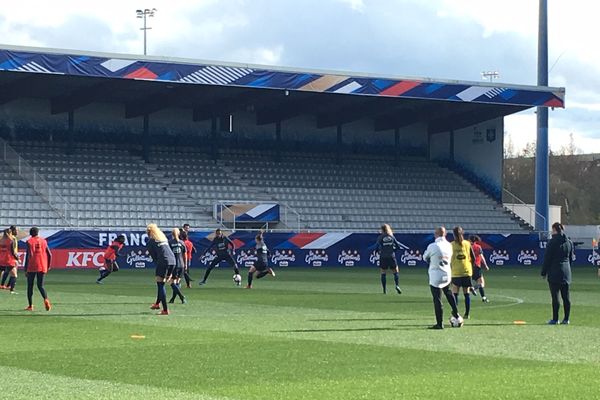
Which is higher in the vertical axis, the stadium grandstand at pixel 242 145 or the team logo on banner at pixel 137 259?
the stadium grandstand at pixel 242 145

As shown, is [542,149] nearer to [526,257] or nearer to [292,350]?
[526,257]

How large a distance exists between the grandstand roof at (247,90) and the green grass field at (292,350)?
22.3 metres

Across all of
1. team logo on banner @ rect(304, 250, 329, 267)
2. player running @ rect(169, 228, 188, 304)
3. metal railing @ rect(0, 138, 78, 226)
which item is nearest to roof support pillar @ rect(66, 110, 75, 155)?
metal railing @ rect(0, 138, 78, 226)

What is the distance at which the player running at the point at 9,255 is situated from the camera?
31.1 meters

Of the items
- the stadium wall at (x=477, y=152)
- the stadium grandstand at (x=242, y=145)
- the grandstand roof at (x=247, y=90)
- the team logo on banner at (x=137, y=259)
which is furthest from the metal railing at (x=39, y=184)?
the stadium wall at (x=477, y=152)

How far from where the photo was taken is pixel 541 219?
200 ft

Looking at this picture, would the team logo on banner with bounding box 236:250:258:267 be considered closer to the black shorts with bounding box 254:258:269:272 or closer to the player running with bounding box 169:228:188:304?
the black shorts with bounding box 254:258:269:272

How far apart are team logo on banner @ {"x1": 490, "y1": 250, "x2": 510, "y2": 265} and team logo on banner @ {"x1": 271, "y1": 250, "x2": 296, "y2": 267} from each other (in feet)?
34.4

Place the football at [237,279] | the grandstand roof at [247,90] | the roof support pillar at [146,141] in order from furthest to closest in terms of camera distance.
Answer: the roof support pillar at [146,141] → the grandstand roof at [247,90] → the football at [237,279]

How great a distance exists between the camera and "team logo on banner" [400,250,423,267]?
54781 mm

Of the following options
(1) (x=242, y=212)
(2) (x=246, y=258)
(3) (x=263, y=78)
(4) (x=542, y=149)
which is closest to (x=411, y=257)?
(1) (x=242, y=212)

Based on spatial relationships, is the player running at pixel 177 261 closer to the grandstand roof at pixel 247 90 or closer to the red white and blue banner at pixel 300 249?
the red white and blue banner at pixel 300 249

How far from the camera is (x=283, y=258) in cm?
5225

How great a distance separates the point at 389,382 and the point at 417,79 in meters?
45.7
